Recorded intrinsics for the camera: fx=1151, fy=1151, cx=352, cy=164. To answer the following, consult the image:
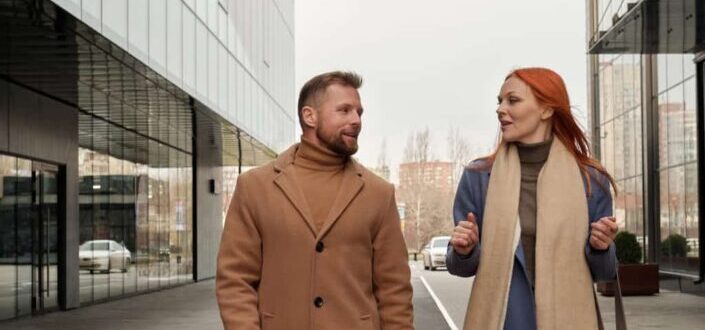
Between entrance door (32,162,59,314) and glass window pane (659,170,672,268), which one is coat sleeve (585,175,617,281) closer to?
entrance door (32,162,59,314)

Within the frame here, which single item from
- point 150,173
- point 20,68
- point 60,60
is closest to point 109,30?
point 60,60

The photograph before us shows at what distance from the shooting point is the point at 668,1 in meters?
17.8

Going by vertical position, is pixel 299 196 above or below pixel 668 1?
below

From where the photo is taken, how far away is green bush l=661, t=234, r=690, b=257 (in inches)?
980

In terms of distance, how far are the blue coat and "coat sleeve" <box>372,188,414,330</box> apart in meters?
0.24

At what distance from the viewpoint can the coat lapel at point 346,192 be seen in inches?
163

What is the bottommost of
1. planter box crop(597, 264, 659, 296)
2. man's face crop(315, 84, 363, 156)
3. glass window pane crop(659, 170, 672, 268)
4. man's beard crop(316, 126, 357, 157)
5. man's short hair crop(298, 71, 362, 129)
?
planter box crop(597, 264, 659, 296)

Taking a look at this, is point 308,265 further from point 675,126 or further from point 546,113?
point 675,126

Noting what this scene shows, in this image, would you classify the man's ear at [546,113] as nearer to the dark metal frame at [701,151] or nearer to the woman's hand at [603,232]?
the woman's hand at [603,232]

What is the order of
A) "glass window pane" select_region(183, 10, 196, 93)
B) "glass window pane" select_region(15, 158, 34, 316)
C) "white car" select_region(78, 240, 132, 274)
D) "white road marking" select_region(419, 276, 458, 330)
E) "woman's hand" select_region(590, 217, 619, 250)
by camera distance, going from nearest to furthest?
"woman's hand" select_region(590, 217, 619, 250) → "white road marking" select_region(419, 276, 458, 330) → "glass window pane" select_region(15, 158, 34, 316) → "glass window pane" select_region(183, 10, 196, 93) → "white car" select_region(78, 240, 132, 274)

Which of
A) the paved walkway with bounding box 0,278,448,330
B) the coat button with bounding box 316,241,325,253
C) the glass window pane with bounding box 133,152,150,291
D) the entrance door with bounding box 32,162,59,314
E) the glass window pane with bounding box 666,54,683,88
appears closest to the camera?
the coat button with bounding box 316,241,325,253

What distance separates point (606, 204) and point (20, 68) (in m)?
14.4

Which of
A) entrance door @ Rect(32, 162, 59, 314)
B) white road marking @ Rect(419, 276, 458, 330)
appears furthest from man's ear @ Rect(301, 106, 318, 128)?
entrance door @ Rect(32, 162, 59, 314)

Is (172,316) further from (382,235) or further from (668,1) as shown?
(382,235)
